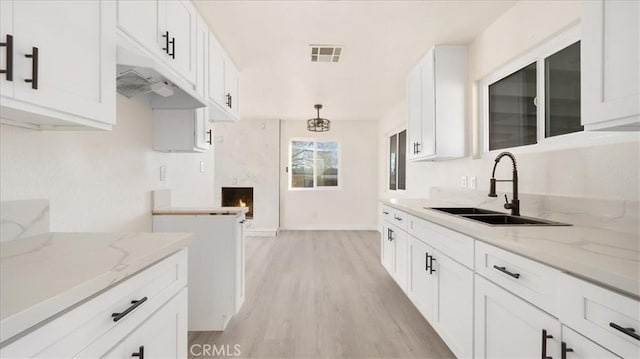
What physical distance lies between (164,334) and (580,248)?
1.58 meters

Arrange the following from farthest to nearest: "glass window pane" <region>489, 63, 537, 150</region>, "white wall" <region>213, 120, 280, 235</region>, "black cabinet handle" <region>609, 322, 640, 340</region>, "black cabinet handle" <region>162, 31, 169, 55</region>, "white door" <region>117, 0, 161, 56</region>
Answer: "white wall" <region>213, 120, 280, 235</region>
"glass window pane" <region>489, 63, 537, 150</region>
"black cabinet handle" <region>162, 31, 169, 55</region>
"white door" <region>117, 0, 161, 56</region>
"black cabinet handle" <region>609, 322, 640, 340</region>

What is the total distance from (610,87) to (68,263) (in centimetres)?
198

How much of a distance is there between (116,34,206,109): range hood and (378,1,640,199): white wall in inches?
90.0

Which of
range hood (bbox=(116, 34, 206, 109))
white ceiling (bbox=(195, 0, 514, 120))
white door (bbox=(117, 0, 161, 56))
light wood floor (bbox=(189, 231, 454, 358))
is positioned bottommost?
light wood floor (bbox=(189, 231, 454, 358))

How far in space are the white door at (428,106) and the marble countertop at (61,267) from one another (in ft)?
8.07

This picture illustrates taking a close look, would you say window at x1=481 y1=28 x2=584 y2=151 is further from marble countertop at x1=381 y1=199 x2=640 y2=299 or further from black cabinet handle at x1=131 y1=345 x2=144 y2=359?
black cabinet handle at x1=131 y1=345 x2=144 y2=359

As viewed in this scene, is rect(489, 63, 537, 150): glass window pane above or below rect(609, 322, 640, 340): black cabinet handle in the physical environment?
above

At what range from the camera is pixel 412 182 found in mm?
4609

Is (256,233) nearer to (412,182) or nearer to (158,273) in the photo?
(412,182)

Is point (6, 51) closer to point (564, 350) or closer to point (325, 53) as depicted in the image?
point (564, 350)

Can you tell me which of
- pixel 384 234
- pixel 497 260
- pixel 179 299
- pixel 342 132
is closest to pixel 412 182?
pixel 384 234

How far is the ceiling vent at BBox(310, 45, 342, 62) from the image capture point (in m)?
3.02

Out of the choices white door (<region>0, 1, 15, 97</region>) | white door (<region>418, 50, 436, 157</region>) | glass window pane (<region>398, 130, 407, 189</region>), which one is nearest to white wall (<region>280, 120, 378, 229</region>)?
glass window pane (<region>398, 130, 407, 189</region>)

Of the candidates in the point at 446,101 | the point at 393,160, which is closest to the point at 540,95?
the point at 446,101
